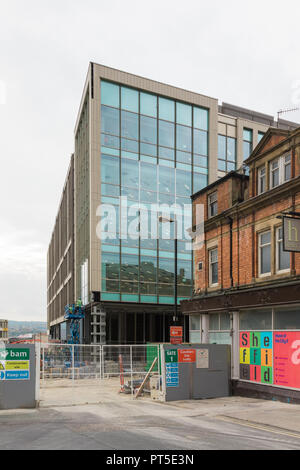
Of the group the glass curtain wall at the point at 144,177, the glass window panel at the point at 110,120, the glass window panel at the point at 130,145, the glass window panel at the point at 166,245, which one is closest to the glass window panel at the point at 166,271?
the glass curtain wall at the point at 144,177

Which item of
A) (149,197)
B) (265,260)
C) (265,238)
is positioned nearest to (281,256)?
(265,260)

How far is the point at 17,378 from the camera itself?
16406 mm

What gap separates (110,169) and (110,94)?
6.70 metres

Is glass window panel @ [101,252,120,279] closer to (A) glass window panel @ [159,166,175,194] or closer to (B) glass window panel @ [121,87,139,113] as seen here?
(A) glass window panel @ [159,166,175,194]

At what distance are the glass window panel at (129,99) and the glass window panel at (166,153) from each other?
13.5 ft

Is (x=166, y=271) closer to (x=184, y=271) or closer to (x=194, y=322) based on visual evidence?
(x=184, y=271)

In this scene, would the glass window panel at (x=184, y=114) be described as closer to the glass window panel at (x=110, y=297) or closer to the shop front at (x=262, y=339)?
the glass window panel at (x=110, y=297)

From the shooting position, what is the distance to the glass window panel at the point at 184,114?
44.8 metres

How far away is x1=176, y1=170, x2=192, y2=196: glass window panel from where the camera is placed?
44.1 m

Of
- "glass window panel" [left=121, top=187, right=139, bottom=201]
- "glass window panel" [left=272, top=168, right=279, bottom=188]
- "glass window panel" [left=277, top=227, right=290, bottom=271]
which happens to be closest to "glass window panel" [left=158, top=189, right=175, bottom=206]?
"glass window panel" [left=121, top=187, right=139, bottom=201]

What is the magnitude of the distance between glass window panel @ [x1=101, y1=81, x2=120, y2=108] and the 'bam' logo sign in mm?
27834

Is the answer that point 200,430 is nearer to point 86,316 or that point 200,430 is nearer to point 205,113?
point 86,316

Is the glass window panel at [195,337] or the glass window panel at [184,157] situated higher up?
the glass window panel at [184,157]
